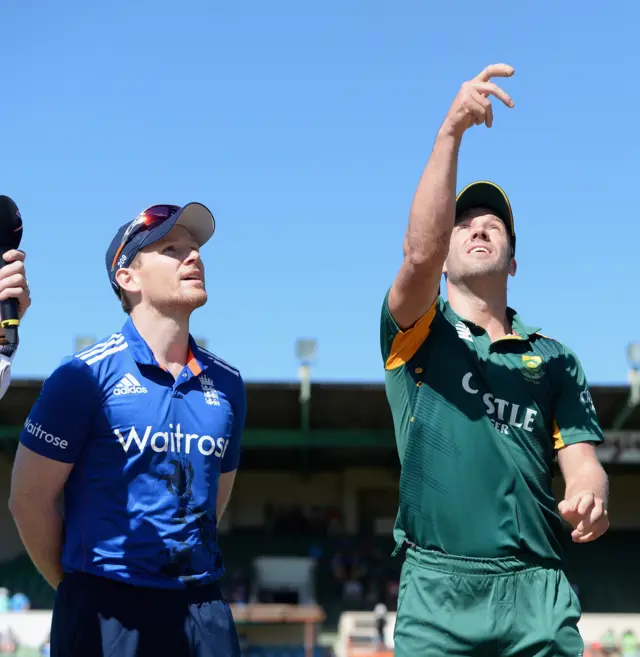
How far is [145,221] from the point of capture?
3736mm

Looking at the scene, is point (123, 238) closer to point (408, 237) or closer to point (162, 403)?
point (162, 403)

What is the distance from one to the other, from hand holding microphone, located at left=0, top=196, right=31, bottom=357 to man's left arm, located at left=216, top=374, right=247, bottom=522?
101 centimetres

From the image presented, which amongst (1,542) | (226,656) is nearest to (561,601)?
(226,656)

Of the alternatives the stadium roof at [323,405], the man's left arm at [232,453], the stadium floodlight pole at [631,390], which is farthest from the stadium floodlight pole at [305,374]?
the man's left arm at [232,453]

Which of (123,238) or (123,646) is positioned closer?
(123,646)

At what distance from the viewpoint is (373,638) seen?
19.9 m

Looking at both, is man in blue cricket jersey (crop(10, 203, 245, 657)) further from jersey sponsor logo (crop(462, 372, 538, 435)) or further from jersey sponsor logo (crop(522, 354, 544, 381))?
jersey sponsor logo (crop(522, 354, 544, 381))

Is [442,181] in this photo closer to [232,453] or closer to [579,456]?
[579,456]

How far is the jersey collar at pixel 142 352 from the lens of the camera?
3438 mm

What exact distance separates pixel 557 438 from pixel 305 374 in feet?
63.9

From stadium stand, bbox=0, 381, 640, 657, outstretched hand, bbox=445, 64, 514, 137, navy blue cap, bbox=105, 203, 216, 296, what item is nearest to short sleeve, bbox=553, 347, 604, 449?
outstretched hand, bbox=445, 64, 514, 137

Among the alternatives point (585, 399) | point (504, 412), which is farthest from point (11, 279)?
point (585, 399)

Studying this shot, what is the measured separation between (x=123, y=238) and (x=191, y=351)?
519 mm

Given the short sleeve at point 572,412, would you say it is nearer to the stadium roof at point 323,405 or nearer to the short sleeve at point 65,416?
the short sleeve at point 65,416
